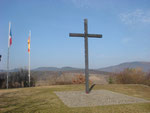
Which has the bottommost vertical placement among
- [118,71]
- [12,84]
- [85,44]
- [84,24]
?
[12,84]

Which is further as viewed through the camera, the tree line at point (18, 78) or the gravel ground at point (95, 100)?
the tree line at point (18, 78)

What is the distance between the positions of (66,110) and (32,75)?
11801mm

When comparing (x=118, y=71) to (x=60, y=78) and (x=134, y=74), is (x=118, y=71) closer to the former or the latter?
(x=134, y=74)

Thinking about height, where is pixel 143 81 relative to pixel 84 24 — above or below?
below

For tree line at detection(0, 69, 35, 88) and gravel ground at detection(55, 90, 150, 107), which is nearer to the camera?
gravel ground at detection(55, 90, 150, 107)

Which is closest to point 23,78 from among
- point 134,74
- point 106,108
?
point 134,74

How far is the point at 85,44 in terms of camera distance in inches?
378

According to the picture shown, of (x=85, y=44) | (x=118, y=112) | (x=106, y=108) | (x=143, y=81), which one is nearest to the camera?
(x=118, y=112)

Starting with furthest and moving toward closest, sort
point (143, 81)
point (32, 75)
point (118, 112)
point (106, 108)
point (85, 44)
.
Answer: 1. point (32, 75)
2. point (143, 81)
3. point (85, 44)
4. point (106, 108)
5. point (118, 112)

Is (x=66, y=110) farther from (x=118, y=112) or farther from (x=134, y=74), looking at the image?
(x=134, y=74)

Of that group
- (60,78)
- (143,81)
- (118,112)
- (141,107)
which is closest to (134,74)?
(143,81)

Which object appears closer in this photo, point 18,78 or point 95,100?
point 95,100

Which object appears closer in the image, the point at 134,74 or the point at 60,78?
the point at 134,74

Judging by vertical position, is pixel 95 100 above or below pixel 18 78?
below
